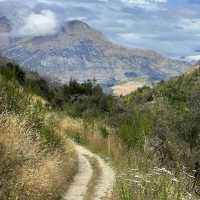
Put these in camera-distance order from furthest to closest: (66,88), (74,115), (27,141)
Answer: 1. (66,88)
2. (74,115)
3. (27,141)

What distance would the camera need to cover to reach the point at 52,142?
22000mm

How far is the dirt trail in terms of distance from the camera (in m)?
18.6

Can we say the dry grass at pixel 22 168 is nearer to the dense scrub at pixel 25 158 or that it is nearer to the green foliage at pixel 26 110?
the dense scrub at pixel 25 158

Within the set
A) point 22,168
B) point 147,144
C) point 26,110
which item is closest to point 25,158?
point 22,168

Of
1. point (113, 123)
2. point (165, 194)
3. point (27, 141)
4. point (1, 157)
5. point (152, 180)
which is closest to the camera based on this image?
point (165, 194)

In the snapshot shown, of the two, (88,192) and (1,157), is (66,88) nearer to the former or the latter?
(88,192)

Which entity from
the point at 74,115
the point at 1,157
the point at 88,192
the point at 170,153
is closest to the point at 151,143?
the point at 170,153

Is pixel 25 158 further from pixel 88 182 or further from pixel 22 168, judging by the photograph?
pixel 88 182

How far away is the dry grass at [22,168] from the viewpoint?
45.5 ft

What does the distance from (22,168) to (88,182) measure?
7.26m

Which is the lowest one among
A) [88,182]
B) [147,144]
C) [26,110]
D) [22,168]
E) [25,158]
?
[88,182]

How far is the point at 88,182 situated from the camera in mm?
21781

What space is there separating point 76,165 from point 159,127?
11.6 ft

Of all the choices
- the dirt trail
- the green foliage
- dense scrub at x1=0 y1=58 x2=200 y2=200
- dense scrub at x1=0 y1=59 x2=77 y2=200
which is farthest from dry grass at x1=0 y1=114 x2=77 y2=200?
dense scrub at x1=0 y1=58 x2=200 y2=200
